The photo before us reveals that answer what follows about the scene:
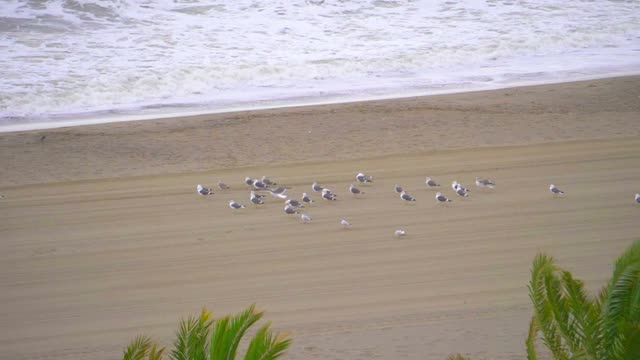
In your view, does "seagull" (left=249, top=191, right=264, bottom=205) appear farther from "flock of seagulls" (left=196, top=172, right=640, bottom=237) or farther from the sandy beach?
the sandy beach

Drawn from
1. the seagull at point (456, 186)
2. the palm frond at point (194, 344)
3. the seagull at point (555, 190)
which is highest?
the palm frond at point (194, 344)

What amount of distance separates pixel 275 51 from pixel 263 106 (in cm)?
552

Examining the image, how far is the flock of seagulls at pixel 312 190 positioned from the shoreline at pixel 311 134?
136 cm

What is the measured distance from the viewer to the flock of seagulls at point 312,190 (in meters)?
11.0

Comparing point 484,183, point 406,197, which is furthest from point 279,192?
point 484,183

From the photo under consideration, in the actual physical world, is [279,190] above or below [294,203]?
below

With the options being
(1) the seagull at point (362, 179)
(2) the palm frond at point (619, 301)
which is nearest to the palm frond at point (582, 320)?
(2) the palm frond at point (619, 301)

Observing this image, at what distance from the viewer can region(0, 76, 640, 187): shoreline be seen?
13.5 m

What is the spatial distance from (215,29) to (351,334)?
17.9 m

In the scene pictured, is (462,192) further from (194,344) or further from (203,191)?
(194,344)

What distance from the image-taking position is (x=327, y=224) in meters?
10.5

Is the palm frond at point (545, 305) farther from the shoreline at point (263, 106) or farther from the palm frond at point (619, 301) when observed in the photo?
the shoreline at point (263, 106)

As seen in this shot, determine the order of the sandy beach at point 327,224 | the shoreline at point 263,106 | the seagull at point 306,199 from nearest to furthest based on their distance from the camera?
the sandy beach at point 327,224
the seagull at point 306,199
the shoreline at point 263,106

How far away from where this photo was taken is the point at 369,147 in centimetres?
1392
